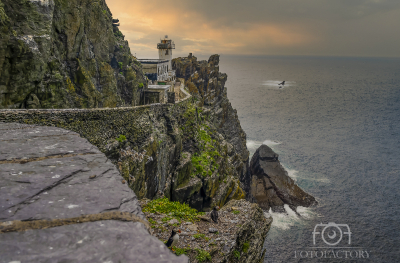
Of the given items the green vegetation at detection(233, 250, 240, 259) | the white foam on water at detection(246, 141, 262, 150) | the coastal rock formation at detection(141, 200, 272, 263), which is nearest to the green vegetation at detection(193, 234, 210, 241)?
the coastal rock formation at detection(141, 200, 272, 263)

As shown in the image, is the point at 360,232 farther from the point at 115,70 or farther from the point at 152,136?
the point at 115,70

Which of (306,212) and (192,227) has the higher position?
(192,227)

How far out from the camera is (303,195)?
154ft

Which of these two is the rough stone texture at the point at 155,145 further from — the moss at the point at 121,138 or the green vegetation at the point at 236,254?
the green vegetation at the point at 236,254

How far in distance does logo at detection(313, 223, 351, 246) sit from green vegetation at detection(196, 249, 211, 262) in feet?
109

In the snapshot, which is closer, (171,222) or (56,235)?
(56,235)

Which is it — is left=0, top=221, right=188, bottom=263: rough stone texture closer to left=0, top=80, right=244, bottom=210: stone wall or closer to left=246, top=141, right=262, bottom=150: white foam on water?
left=0, top=80, right=244, bottom=210: stone wall

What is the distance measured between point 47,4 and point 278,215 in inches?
1765

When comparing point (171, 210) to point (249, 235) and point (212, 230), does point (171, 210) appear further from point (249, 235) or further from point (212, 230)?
point (249, 235)

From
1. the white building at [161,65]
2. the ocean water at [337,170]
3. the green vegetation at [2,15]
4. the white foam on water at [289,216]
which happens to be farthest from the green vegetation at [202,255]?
the white building at [161,65]

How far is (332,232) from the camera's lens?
39.3m

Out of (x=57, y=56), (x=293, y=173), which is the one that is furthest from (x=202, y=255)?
(x=293, y=173)

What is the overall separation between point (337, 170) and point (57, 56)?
64.1 metres

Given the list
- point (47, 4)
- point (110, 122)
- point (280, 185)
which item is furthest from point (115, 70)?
point (280, 185)
